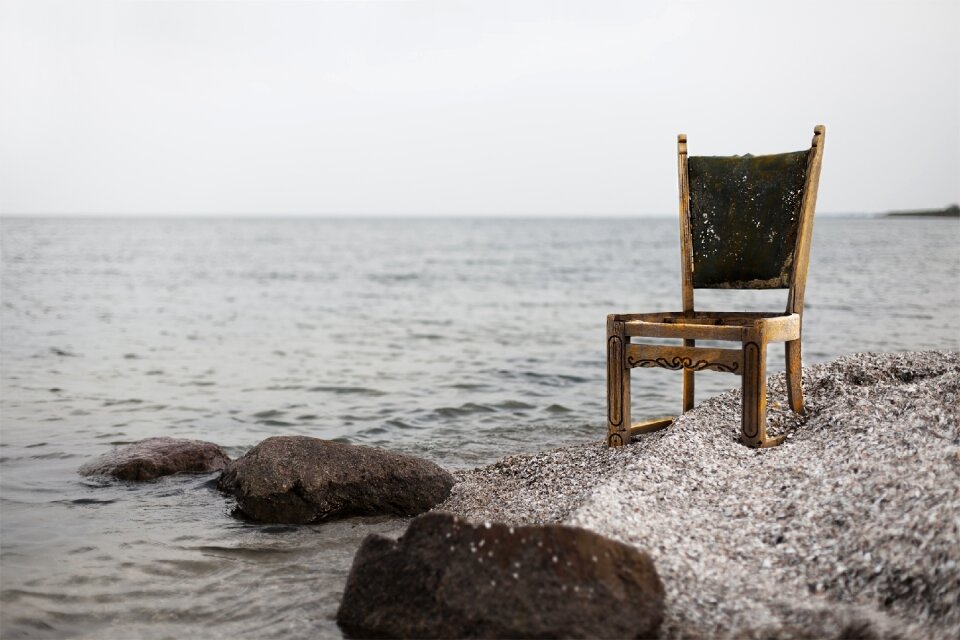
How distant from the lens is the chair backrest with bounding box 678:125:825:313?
207 inches

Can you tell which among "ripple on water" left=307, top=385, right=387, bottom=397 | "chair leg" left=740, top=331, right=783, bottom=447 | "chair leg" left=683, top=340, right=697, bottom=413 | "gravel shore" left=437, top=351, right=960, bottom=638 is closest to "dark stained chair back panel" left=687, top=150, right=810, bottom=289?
"chair leg" left=683, top=340, right=697, bottom=413

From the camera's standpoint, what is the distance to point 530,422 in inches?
328

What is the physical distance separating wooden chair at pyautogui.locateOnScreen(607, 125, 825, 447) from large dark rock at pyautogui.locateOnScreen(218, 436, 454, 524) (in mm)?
1394

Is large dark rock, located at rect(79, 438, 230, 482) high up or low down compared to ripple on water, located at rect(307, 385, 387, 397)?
up

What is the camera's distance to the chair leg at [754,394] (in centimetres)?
464

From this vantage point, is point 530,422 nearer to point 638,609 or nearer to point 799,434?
point 799,434

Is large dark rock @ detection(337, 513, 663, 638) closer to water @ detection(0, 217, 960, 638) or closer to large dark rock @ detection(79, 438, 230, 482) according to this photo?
water @ detection(0, 217, 960, 638)

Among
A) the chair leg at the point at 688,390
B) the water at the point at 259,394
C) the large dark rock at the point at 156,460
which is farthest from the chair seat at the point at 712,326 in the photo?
the large dark rock at the point at 156,460

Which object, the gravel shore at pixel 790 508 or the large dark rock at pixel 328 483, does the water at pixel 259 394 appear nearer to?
the large dark rock at pixel 328 483

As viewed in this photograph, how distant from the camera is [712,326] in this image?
4770mm

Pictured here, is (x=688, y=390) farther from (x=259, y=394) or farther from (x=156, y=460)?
(x=259, y=394)

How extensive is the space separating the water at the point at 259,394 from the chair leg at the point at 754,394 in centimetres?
238

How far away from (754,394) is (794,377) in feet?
2.54

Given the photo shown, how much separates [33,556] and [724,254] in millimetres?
4891
